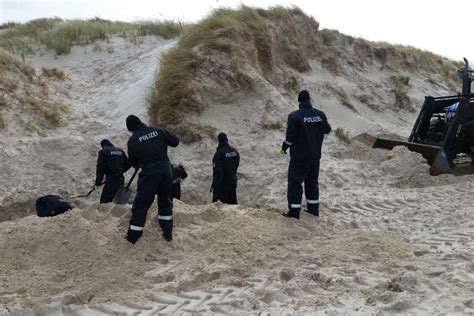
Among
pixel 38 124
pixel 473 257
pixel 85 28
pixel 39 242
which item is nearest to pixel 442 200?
pixel 473 257

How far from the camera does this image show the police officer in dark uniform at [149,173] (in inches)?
249

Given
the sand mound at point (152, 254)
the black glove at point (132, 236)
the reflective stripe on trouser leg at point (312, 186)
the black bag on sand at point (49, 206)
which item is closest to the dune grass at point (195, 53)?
the black bag on sand at point (49, 206)

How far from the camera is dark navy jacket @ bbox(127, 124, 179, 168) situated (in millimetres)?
6336

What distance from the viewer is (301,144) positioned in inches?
296

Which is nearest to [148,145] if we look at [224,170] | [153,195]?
[153,195]

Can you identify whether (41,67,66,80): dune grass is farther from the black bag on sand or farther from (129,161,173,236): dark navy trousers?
(129,161,173,236): dark navy trousers

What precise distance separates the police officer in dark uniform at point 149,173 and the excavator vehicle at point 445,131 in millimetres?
6132

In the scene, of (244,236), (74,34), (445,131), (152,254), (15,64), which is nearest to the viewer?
(152,254)

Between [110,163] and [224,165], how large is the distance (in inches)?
79.0

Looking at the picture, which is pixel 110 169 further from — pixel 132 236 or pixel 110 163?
pixel 132 236

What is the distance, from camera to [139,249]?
6219mm

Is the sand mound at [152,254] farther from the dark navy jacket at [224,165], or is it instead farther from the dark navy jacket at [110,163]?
the dark navy jacket at [110,163]

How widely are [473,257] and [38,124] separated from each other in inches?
388

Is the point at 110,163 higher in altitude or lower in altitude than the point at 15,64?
lower
